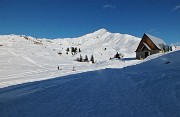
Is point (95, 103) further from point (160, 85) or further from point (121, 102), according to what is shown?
point (160, 85)

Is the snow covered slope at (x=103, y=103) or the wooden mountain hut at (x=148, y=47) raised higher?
the wooden mountain hut at (x=148, y=47)

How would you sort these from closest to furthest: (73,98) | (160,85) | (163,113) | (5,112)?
(163,113), (5,112), (73,98), (160,85)

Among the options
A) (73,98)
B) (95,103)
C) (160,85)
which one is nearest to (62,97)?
(73,98)

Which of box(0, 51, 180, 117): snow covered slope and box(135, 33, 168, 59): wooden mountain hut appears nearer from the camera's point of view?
box(0, 51, 180, 117): snow covered slope

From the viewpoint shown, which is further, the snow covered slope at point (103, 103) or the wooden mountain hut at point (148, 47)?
the wooden mountain hut at point (148, 47)

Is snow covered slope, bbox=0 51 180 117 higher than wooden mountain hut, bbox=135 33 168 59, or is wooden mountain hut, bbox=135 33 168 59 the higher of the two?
wooden mountain hut, bbox=135 33 168 59

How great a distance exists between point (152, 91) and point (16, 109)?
6.63 meters

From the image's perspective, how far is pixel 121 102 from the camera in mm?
10383

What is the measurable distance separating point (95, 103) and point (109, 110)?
1320 millimetres

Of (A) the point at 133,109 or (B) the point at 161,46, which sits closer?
(A) the point at 133,109

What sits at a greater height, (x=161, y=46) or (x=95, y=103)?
(x=161, y=46)

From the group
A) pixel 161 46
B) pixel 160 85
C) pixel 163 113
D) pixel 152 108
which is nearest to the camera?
pixel 163 113

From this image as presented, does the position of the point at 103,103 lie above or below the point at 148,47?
below

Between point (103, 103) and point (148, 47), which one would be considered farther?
point (148, 47)
